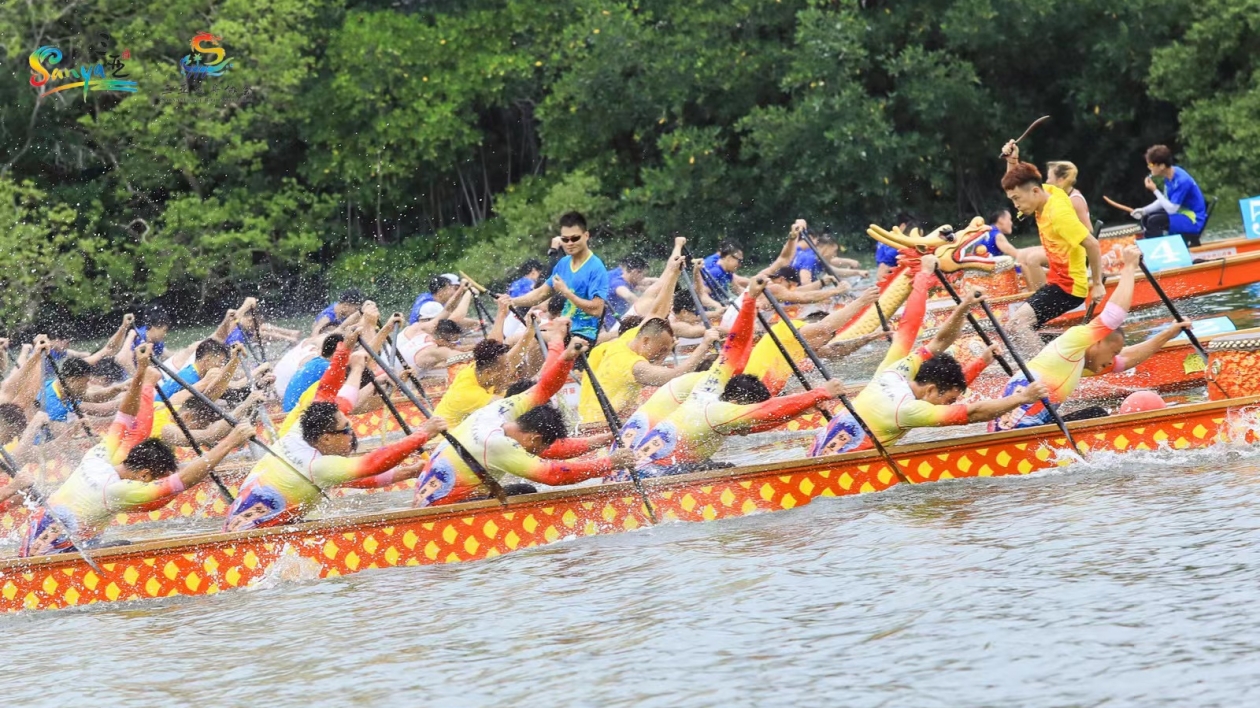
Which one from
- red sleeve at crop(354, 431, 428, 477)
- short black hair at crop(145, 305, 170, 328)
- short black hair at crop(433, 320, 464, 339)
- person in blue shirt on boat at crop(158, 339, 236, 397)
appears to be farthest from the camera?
short black hair at crop(145, 305, 170, 328)

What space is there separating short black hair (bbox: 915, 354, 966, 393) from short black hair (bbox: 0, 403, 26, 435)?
5452mm

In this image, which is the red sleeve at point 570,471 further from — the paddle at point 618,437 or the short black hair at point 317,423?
the short black hair at point 317,423

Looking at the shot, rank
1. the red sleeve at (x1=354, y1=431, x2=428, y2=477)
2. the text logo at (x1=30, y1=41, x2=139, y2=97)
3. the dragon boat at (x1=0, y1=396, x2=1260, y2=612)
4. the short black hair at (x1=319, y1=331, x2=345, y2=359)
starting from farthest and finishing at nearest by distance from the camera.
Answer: the text logo at (x1=30, y1=41, x2=139, y2=97) < the short black hair at (x1=319, y1=331, x2=345, y2=359) < the dragon boat at (x1=0, y1=396, x2=1260, y2=612) < the red sleeve at (x1=354, y1=431, x2=428, y2=477)

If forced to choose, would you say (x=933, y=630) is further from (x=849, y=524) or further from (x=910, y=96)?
(x=910, y=96)

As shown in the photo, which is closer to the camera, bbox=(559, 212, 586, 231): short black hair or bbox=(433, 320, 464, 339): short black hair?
bbox=(559, 212, 586, 231): short black hair

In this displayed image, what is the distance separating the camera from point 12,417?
→ 9719 millimetres

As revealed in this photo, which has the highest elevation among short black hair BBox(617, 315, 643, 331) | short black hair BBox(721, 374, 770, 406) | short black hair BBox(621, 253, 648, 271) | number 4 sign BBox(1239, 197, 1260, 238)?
short black hair BBox(721, 374, 770, 406)

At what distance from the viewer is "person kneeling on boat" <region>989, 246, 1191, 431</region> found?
7.68m

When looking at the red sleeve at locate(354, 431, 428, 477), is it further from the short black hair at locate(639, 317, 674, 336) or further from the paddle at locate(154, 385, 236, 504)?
the short black hair at locate(639, 317, 674, 336)

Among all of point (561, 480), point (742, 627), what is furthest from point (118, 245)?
point (742, 627)

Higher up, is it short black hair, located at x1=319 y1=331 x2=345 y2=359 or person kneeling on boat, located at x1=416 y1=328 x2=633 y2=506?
short black hair, located at x1=319 y1=331 x2=345 y2=359

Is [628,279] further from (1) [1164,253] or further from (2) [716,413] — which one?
(2) [716,413]

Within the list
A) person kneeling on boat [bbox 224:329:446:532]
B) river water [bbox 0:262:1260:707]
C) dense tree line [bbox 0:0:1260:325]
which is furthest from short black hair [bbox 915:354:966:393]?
dense tree line [bbox 0:0:1260:325]

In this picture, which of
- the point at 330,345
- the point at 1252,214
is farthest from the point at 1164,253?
the point at 330,345
